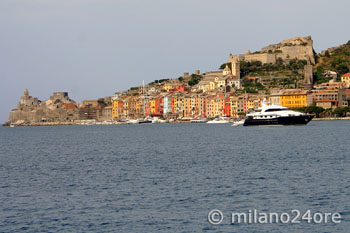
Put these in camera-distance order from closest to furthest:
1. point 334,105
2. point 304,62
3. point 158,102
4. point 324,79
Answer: point 334,105, point 324,79, point 304,62, point 158,102

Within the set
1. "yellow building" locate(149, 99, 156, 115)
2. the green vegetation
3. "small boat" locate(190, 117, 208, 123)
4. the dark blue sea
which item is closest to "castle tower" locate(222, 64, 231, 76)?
the green vegetation

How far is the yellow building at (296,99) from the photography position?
133m

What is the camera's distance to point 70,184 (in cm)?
2870

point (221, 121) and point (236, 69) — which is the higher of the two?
point (236, 69)

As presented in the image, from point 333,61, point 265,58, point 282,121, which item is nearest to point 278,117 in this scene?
point 282,121

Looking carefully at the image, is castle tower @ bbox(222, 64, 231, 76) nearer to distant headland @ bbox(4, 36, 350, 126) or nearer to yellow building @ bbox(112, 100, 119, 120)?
distant headland @ bbox(4, 36, 350, 126)

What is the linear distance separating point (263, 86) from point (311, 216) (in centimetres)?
13456

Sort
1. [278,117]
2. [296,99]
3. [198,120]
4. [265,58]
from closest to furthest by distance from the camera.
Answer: [278,117] → [296,99] → [198,120] → [265,58]

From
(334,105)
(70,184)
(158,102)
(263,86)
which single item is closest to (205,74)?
(158,102)

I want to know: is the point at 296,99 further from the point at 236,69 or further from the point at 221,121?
the point at 236,69

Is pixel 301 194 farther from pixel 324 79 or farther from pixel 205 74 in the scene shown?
pixel 205 74

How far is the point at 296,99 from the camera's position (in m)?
134

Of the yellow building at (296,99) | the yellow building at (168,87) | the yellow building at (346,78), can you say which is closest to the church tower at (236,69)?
the yellow building at (168,87)

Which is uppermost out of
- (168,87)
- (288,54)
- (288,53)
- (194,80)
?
(288,53)
